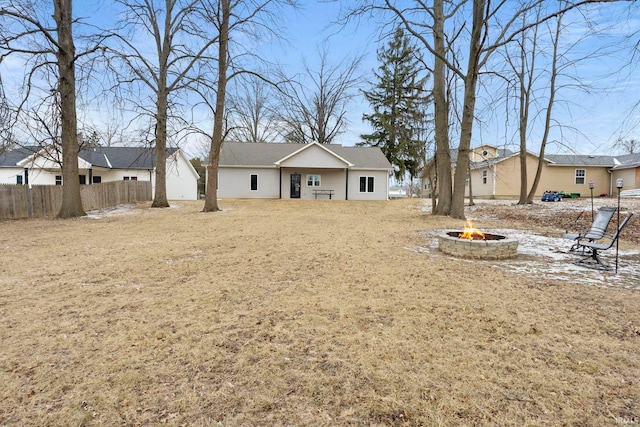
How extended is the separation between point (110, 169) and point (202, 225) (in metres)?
20.7

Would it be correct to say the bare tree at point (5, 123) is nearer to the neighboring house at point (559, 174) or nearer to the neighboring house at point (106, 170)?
the neighboring house at point (106, 170)

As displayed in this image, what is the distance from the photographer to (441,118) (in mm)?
13148

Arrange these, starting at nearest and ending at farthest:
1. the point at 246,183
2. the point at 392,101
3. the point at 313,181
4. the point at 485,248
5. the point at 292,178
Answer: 1. the point at 485,248
2. the point at 246,183
3. the point at 292,178
4. the point at 313,181
5. the point at 392,101

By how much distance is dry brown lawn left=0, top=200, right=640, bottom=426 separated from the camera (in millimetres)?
2162

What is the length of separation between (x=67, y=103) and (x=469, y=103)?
14645 mm

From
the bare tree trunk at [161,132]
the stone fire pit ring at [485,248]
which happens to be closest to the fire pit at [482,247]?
the stone fire pit ring at [485,248]

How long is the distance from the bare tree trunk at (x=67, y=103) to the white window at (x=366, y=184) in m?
18.6

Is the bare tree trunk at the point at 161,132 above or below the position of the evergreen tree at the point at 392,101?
below

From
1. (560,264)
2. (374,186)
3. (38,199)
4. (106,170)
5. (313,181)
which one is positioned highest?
(106,170)

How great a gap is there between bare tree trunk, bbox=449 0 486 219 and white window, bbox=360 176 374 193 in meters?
13.9

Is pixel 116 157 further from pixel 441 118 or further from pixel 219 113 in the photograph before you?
pixel 441 118

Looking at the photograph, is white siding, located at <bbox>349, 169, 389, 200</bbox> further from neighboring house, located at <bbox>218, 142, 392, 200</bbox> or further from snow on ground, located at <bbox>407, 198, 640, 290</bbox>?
snow on ground, located at <bbox>407, 198, 640, 290</bbox>

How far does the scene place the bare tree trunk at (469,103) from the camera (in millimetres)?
11352

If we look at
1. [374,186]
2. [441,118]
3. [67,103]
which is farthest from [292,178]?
[67,103]
